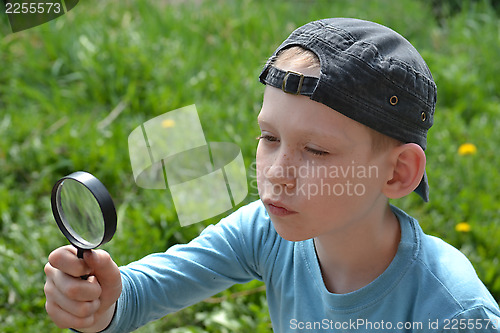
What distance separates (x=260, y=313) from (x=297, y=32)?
124 cm

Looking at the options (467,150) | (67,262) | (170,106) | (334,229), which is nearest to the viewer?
(67,262)

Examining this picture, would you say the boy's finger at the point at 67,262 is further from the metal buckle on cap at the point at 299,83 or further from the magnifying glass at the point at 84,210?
the metal buckle on cap at the point at 299,83

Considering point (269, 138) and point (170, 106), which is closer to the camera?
point (269, 138)

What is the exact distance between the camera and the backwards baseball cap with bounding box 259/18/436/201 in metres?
1.43

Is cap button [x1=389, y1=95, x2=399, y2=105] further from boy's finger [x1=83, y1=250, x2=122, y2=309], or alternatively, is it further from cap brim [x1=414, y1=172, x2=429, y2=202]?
boy's finger [x1=83, y1=250, x2=122, y2=309]

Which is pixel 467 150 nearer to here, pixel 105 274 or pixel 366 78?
pixel 366 78

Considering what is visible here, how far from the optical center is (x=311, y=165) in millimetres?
1446

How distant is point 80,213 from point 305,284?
649 mm

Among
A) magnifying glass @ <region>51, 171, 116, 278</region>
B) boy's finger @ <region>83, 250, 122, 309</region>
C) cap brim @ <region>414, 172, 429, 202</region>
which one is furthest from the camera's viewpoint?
cap brim @ <region>414, 172, 429, 202</region>

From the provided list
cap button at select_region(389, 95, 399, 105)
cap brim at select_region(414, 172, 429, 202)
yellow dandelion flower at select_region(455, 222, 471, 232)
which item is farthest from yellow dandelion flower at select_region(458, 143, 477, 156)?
cap button at select_region(389, 95, 399, 105)

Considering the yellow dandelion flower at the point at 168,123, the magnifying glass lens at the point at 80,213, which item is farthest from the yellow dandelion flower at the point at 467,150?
the magnifying glass lens at the point at 80,213

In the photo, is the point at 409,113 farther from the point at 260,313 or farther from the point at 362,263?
the point at 260,313

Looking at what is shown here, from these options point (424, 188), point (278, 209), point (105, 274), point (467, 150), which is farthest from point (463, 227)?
point (105, 274)

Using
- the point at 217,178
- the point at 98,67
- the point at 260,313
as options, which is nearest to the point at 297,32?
the point at 260,313
